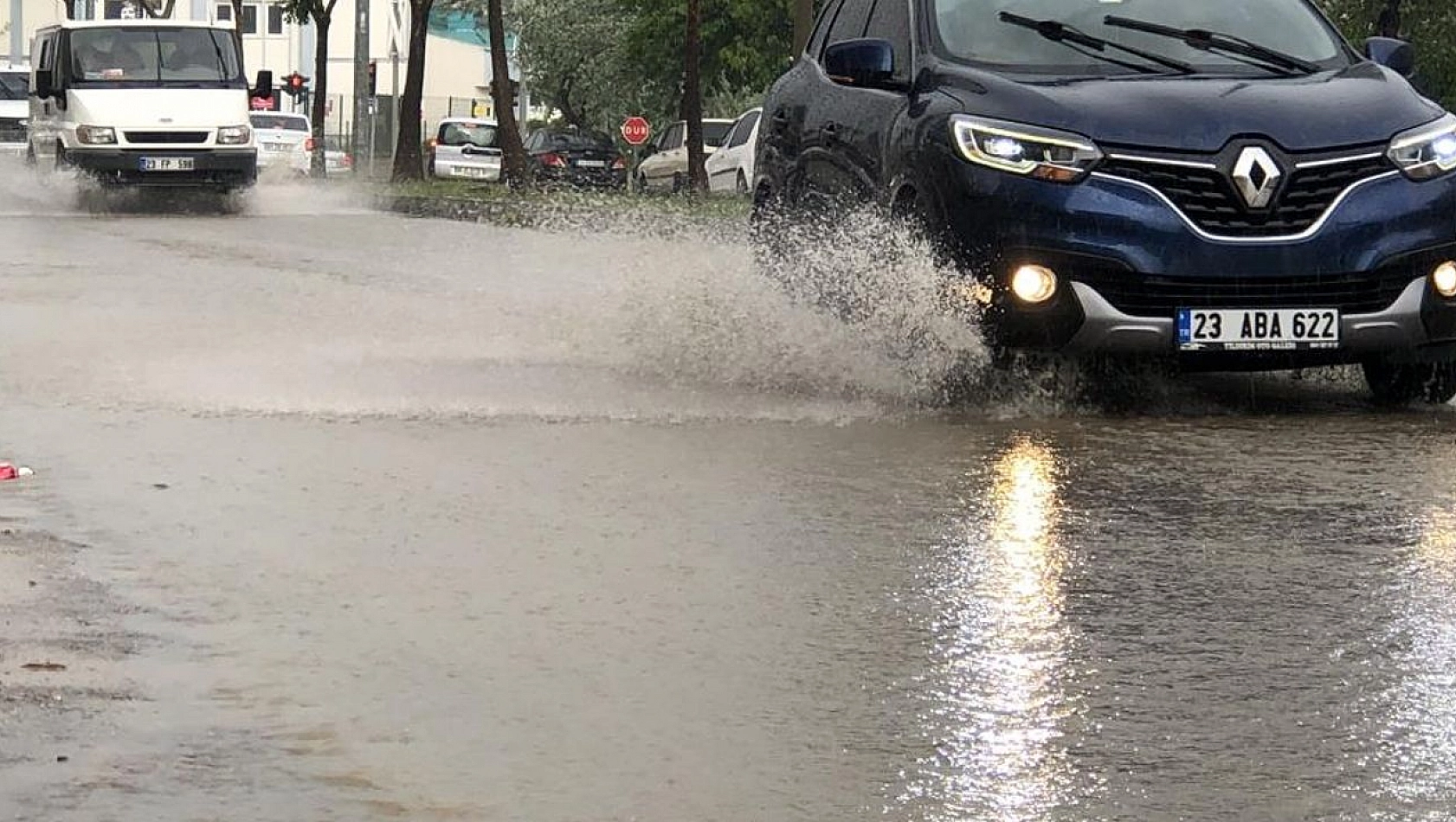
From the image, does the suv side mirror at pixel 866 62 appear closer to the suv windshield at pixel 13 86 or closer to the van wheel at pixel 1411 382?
the van wheel at pixel 1411 382

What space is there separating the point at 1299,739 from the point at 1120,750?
1.09ft

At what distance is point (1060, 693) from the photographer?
5336 millimetres

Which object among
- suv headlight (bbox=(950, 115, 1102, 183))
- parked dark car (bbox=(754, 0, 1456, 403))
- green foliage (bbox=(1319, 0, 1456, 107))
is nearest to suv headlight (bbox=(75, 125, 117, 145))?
green foliage (bbox=(1319, 0, 1456, 107))

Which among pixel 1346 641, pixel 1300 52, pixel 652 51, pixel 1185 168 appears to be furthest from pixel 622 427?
pixel 652 51

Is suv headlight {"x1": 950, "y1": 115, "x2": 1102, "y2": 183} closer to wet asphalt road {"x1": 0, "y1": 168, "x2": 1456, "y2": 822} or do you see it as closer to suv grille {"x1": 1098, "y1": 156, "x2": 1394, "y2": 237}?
suv grille {"x1": 1098, "y1": 156, "x2": 1394, "y2": 237}

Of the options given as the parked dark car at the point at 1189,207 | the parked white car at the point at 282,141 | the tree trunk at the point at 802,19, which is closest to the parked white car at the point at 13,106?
the parked white car at the point at 282,141

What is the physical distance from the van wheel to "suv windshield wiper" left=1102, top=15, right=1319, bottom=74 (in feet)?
3.77

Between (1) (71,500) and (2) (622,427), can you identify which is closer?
Answer: (1) (71,500)

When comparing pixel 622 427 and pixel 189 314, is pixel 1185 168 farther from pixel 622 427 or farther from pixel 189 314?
pixel 189 314

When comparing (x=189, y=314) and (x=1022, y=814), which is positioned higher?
(x=1022, y=814)

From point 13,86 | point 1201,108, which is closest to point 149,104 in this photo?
point 1201,108

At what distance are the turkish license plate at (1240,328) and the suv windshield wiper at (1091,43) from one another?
3.69ft

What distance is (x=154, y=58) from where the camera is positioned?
32.1 metres

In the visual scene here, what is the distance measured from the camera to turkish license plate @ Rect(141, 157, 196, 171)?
102 ft
